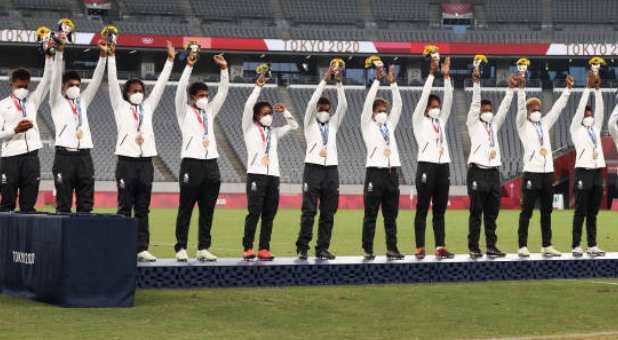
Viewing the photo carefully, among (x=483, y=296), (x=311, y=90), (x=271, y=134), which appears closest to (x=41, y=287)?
(x=271, y=134)

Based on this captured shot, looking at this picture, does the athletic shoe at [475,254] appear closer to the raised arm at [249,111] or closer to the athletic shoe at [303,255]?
the athletic shoe at [303,255]

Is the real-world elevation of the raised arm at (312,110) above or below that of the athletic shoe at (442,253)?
above

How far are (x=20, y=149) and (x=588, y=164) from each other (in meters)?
8.30

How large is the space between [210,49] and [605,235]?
1503 inches

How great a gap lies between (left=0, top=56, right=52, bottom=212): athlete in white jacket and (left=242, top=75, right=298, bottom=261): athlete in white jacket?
269cm

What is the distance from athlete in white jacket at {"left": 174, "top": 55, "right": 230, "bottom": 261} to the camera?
13.9m

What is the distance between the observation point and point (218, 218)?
36.8 metres

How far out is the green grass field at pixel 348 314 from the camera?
9.91 m

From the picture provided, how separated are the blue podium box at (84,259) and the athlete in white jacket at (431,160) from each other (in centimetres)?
506

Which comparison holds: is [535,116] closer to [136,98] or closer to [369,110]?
[369,110]

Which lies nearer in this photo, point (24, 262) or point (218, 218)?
point (24, 262)

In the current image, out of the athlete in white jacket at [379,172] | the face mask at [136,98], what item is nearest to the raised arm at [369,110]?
the athlete in white jacket at [379,172]

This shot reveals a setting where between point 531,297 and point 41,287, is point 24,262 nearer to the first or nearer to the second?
point 41,287

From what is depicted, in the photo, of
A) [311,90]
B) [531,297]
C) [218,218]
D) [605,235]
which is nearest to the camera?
[531,297]
